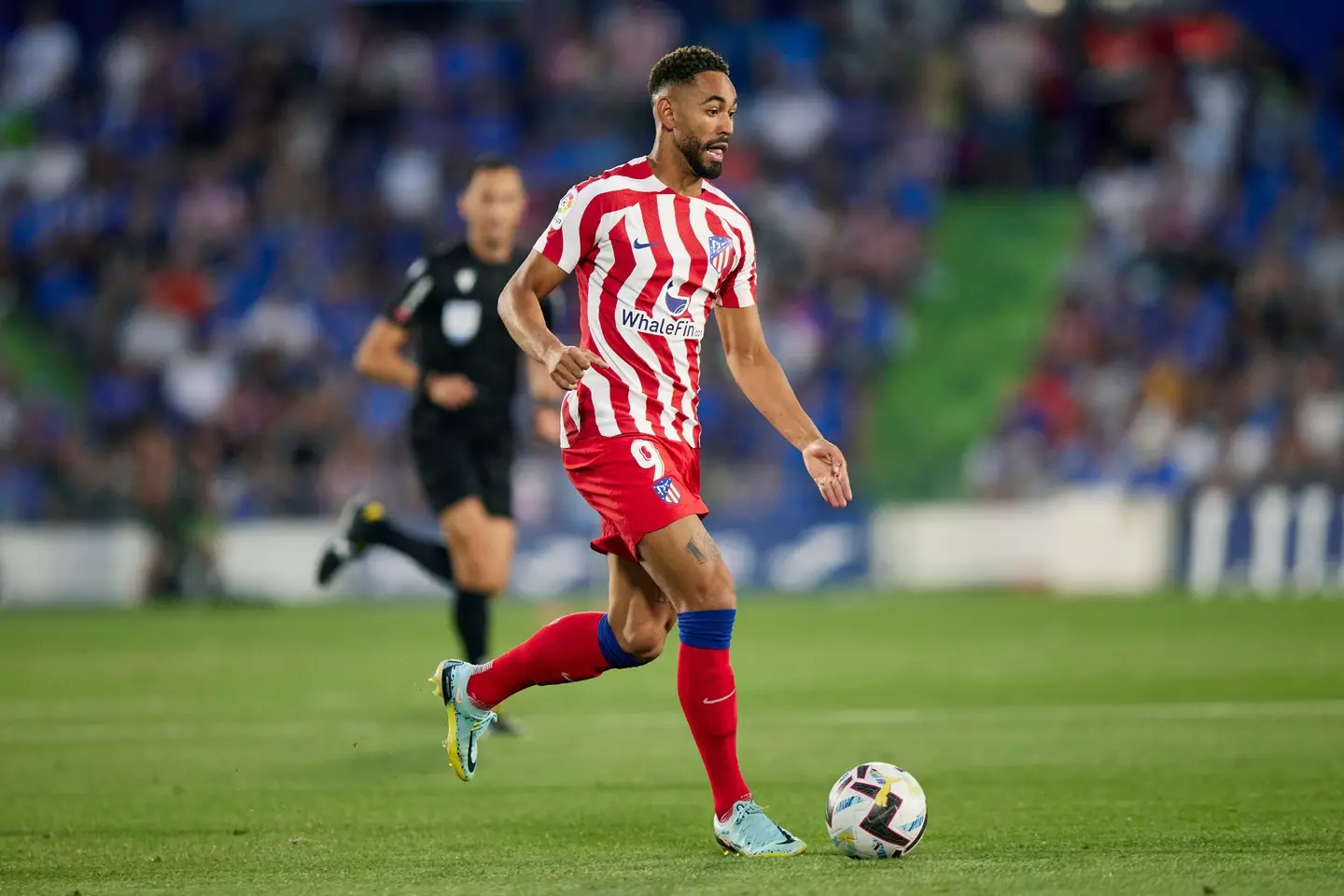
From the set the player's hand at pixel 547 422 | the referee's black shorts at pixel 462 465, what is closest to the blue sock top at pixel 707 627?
the player's hand at pixel 547 422

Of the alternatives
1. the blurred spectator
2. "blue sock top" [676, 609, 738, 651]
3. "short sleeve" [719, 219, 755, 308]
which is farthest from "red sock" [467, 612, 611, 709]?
the blurred spectator

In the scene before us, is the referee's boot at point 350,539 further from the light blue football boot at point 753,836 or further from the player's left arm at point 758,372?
the light blue football boot at point 753,836

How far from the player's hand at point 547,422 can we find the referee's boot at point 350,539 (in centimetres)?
202

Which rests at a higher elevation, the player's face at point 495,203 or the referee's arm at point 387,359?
the player's face at point 495,203

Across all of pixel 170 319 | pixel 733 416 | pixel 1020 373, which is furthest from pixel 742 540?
pixel 170 319

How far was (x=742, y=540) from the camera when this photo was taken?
1834 cm

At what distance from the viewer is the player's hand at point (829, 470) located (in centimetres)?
573

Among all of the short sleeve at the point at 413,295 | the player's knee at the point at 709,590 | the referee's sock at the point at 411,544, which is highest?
the short sleeve at the point at 413,295

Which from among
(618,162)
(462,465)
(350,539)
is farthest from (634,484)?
(618,162)

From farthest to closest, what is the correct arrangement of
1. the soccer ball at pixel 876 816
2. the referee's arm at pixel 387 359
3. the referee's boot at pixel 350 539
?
1. the referee's boot at pixel 350 539
2. the referee's arm at pixel 387 359
3. the soccer ball at pixel 876 816

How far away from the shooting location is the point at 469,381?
9.23 metres

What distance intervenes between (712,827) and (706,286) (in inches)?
72.1

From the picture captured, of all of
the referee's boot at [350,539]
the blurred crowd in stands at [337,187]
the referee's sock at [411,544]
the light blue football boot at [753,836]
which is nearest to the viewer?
the light blue football boot at [753,836]

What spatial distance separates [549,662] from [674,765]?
5.71ft
